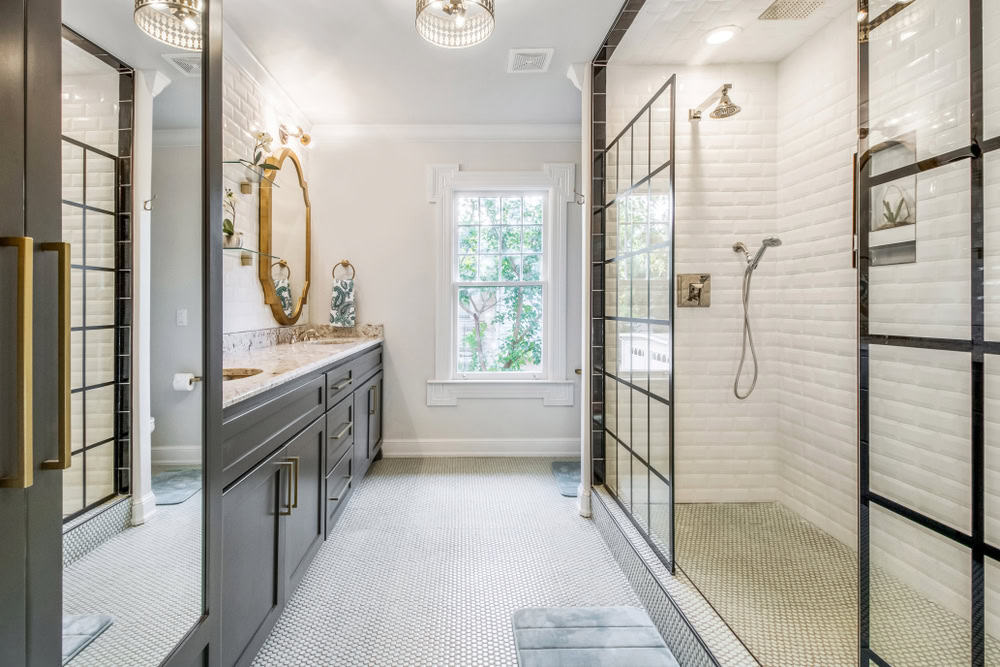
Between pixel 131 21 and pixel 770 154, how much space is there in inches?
103

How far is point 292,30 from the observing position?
2.34 meters

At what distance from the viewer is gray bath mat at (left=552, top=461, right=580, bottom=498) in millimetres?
2965

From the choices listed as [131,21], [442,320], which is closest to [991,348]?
[131,21]

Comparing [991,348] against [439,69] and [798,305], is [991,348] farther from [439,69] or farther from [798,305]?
[439,69]

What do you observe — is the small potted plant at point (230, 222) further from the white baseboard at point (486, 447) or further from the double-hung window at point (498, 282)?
the white baseboard at point (486, 447)

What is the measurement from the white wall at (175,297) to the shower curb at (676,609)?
1462 mm

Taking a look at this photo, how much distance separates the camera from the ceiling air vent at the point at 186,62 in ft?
3.33

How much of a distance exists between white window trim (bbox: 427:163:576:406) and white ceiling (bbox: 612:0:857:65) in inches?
45.3

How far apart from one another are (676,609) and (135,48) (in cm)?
200

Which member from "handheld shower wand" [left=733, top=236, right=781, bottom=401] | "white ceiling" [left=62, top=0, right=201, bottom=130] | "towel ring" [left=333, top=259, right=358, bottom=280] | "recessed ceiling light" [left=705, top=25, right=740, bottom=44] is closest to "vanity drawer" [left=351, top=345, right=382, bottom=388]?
"towel ring" [left=333, top=259, right=358, bottom=280]

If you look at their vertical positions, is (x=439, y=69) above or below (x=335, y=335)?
above

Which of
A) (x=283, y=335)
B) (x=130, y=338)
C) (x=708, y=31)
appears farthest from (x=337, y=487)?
(x=708, y=31)

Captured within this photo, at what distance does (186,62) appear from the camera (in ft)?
3.50

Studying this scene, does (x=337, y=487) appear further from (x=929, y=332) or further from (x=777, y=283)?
(x=777, y=283)
